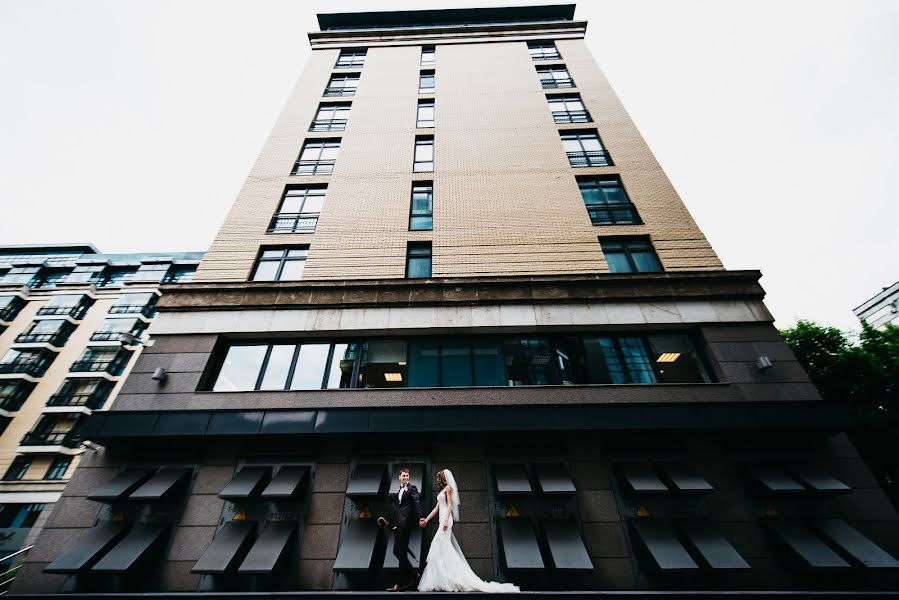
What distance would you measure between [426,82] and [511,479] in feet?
65.0

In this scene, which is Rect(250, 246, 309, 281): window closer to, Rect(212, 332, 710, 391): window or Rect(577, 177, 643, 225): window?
Rect(212, 332, 710, 391): window

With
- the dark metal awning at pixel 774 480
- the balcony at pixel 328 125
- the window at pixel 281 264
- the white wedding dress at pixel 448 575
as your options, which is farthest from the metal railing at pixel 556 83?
the white wedding dress at pixel 448 575

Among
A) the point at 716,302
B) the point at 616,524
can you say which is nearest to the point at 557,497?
the point at 616,524

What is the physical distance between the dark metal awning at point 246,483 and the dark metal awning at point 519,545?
572 cm

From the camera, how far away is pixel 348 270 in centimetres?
1202

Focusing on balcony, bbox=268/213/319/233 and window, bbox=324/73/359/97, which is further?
window, bbox=324/73/359/97

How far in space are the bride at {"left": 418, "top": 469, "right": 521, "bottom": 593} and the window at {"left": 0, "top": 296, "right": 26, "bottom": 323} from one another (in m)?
56.9

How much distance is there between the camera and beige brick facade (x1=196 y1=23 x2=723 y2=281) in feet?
40.0

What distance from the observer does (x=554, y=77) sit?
19438mm

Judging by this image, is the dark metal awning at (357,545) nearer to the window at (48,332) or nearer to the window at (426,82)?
the window at (426,82)

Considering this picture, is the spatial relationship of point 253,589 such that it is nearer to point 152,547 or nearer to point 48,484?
point 152,547

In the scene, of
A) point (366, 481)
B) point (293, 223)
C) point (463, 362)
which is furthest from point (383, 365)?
point (293, 223)

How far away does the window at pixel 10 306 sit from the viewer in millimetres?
38094

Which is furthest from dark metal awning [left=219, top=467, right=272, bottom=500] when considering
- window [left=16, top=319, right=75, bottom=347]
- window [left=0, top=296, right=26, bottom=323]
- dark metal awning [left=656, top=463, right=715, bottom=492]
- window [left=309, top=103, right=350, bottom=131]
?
window [left=0, top=296, right=26, bottom=323]
